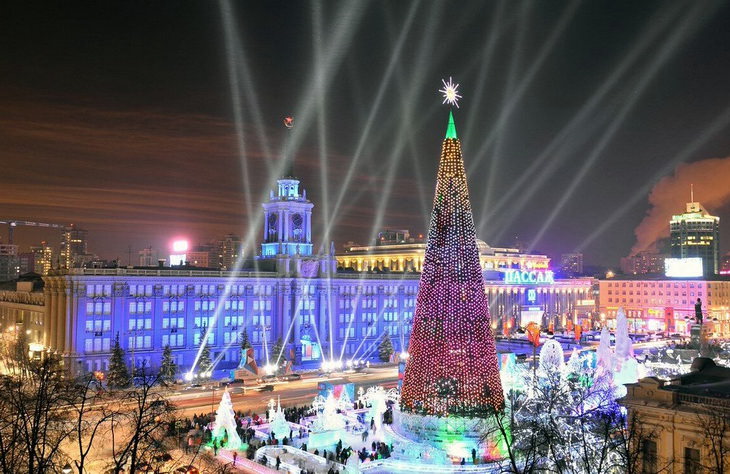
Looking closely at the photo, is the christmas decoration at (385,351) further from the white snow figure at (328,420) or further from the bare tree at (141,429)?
the bare tree at (141,429)

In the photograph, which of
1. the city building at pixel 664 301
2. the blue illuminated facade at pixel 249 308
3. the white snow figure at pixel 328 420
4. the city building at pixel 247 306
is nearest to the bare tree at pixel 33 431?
the white snow figure at pixel 328 420

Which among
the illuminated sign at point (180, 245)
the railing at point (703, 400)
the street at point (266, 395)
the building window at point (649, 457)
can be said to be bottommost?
the street at point (266, 395)

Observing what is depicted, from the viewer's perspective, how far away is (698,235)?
188 metres

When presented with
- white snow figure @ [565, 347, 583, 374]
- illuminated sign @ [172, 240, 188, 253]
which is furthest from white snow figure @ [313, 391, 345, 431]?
illuminated sign @ [172, 240, 188, 253]

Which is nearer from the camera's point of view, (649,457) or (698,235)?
(649,457)

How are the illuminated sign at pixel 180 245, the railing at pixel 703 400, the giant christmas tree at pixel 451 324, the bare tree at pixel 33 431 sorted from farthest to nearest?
the illuminated sign at pixel 180 245
the giant christmas tree at pixel 451 324
the railing at pixel 703 400
the bare tree at pixel 33 431

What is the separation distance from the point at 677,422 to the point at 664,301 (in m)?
122

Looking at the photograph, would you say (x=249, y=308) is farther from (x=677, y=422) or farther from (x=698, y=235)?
(x=698, y=235)

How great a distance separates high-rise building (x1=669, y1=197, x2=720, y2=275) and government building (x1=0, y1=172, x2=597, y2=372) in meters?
121

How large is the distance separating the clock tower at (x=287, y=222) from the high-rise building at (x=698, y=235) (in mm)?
137814

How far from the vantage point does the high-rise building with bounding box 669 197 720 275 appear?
187 metres

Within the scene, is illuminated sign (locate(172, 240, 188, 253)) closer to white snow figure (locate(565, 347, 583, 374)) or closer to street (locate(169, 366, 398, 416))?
street (locate(169, 366, 398, 416))

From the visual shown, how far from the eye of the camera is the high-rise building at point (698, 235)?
187 metres

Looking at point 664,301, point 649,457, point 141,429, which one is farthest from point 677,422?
point 664,301
